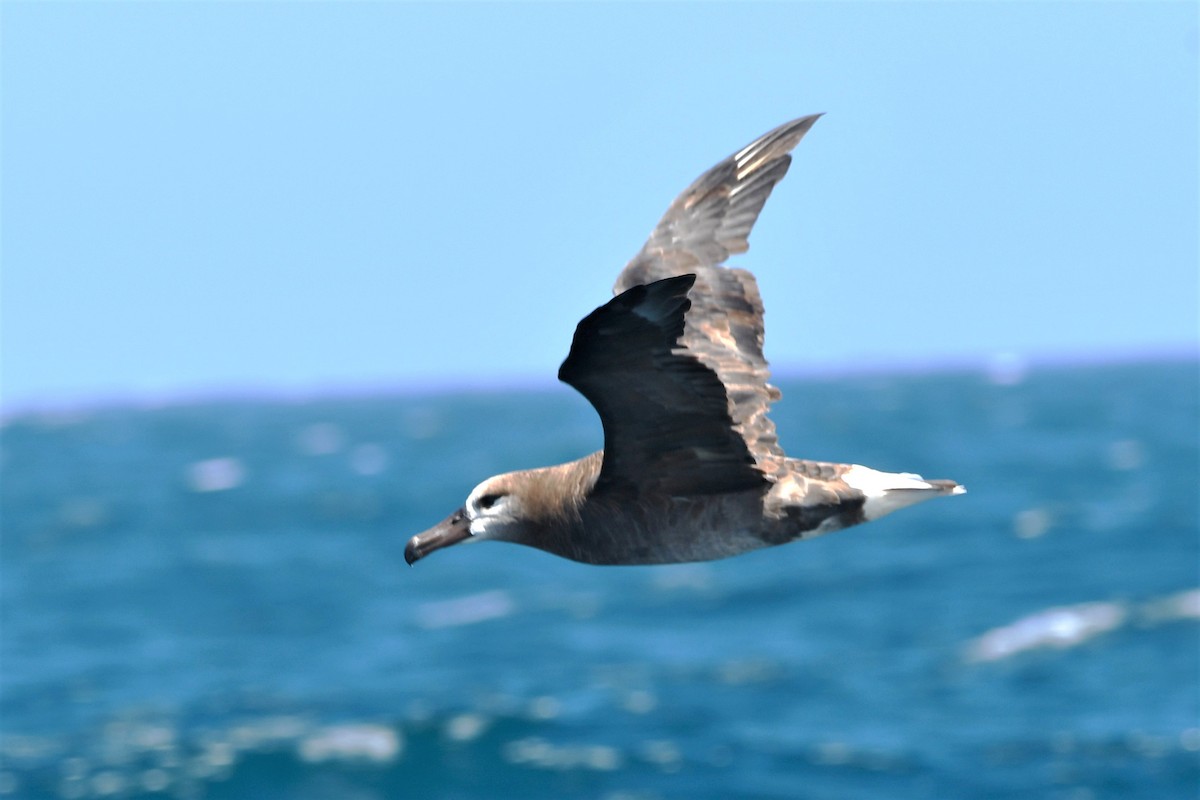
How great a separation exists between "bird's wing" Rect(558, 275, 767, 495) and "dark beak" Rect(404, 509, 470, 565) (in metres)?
1.10

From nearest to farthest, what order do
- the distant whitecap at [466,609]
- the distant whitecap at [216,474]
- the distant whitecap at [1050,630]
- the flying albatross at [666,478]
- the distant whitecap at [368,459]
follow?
the flying albatross at [666,478] < the distant whitecap at [1050,630] < the distant whitecap at [466,609] < the distant whitecap at [216,474] < the distant whitecap at [368,459]

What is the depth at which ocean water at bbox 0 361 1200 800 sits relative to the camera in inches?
1170

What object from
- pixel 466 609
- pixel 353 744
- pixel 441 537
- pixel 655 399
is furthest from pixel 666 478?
pixel 466 609

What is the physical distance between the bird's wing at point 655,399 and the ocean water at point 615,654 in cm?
1916

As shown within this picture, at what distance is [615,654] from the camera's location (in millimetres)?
38750

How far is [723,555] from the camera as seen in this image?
9969 millimetres

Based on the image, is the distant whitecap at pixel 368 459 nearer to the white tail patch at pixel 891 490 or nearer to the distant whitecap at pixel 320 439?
the distant whitecap at pixel 320 439

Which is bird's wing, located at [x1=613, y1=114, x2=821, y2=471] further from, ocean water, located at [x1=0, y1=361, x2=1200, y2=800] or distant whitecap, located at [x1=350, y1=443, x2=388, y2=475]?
distant whitecap, located at [x1=350, y1=443, x2=388, y2=475]

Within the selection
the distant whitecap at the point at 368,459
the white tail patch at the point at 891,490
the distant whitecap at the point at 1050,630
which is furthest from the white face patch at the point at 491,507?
the distant whitecap at the point at 368,459

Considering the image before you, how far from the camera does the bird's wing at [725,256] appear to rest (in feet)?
37.1

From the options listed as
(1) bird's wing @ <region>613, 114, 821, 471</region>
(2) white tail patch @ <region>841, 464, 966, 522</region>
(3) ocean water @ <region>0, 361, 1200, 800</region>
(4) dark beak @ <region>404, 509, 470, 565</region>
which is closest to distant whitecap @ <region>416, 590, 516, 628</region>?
(3) ocean water @ <region>0, 361, 1200, 800</region>

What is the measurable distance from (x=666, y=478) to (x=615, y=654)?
29.5 m

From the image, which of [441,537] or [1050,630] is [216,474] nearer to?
[1050,630]

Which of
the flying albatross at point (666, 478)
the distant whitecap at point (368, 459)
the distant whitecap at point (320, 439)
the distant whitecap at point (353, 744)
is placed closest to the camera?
the flying albatross at point (666, 478)
